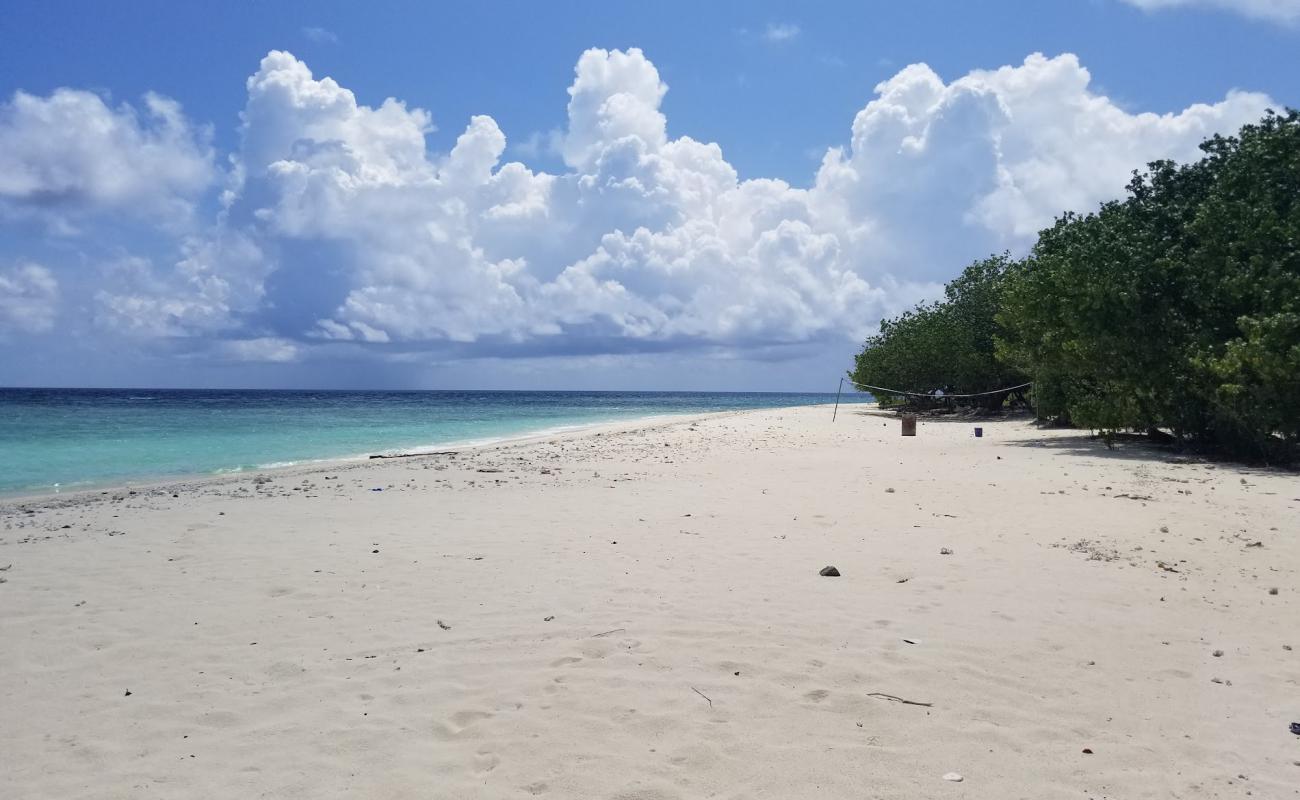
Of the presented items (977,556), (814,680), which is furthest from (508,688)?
(977,556)

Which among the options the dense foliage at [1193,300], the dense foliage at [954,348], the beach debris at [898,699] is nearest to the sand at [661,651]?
the beach debris at [898,699]

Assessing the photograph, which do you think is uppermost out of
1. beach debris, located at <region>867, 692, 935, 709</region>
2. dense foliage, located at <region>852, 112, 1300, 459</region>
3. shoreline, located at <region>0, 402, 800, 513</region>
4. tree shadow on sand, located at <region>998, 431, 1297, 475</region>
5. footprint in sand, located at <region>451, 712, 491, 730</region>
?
dense foliage, located at <region>852, 112, 1300, 459</region>

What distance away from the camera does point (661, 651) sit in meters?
5.17

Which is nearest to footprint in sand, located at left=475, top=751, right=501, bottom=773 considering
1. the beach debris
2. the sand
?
the sand

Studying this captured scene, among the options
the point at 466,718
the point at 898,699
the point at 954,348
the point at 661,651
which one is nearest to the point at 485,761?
the point at 466,718

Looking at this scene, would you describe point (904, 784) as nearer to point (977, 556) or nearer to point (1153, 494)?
point (977, 556)

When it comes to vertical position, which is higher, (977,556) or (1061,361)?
(1061,361)

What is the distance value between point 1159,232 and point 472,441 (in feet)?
71.5

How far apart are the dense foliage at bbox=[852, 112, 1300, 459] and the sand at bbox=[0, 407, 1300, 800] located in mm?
4134

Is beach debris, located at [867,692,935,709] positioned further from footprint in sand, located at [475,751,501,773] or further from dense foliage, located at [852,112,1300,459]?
dense foliage, located at [852,112,1300,459]

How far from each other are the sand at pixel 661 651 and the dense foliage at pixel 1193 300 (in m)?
4.13

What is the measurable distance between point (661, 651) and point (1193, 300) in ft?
49.0

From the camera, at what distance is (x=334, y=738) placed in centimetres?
403

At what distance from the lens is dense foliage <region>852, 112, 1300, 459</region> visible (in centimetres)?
1341
